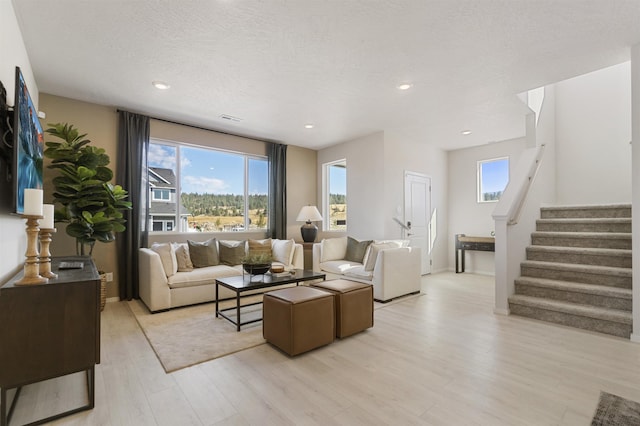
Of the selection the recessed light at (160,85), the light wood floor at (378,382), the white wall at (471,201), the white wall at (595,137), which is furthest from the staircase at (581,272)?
the recessed light at (160,85)

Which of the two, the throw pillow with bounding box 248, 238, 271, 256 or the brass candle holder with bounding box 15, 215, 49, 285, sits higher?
the brass candle holder with bounding box 15, 215, 49, 285

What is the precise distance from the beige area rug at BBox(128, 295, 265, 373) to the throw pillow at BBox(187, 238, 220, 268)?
2.25 ft

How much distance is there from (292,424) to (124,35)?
318 cm

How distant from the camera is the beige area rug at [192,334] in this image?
2.46 m

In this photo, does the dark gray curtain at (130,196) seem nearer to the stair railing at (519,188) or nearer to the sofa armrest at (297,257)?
the sofa armrest at (297,257)

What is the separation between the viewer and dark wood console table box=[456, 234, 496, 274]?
570cm

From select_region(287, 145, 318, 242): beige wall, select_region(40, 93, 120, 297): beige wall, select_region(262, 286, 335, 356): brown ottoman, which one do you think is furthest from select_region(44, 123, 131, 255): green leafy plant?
select_region(287, 145, 318, 242): beige wall

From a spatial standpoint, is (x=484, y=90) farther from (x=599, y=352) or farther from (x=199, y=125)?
(x=199, y=125)

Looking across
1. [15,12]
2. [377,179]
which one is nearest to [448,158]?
[377,179]

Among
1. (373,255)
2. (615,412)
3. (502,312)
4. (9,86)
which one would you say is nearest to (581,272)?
(502,312)

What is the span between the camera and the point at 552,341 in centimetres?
277

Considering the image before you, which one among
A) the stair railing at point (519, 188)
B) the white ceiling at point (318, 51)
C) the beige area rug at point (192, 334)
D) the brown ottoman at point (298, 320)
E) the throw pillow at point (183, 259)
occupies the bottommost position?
the beige area rug at point (192, 334)

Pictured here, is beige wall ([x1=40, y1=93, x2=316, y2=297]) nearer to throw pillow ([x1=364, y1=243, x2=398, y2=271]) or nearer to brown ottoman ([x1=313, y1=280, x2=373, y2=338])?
throw pillow ([x1=364, y1=243, x2=398, y2=271])

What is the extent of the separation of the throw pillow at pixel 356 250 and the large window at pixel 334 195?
1.23 meters
